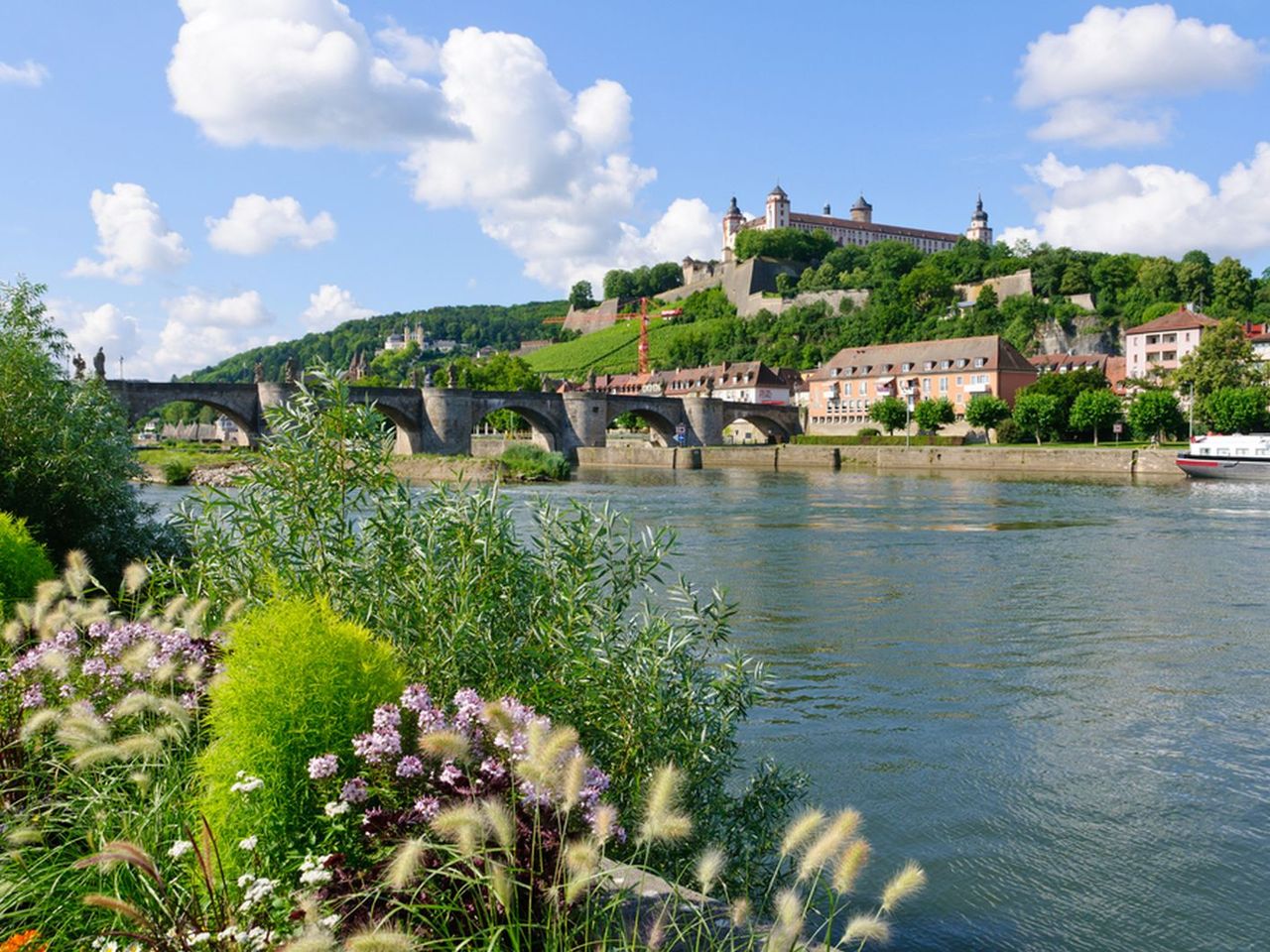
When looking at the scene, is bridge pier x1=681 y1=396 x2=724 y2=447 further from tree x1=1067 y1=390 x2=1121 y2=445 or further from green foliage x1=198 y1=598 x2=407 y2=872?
green foliage x1=198 y1=598 x2=407 y2=872

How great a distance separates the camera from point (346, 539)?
6152 mm

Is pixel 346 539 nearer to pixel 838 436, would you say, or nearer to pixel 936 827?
pixel 936 827

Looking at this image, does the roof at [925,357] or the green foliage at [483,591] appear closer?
the green foliage at [483,591]

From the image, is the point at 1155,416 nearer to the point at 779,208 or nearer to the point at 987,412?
the point at 987,412

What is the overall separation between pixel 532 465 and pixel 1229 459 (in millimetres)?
33766

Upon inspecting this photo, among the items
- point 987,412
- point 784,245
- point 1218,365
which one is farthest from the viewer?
point 784,245

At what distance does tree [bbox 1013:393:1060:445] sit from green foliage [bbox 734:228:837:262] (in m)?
81.2

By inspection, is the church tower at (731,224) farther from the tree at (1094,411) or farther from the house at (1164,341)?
the tree at (1094,411)

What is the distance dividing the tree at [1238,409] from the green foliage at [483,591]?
215 ft

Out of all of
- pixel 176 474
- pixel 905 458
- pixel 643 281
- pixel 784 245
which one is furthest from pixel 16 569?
pixel 643 281

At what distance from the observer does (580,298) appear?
178m

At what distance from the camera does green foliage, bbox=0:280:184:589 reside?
1220cm

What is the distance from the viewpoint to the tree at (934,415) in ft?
262

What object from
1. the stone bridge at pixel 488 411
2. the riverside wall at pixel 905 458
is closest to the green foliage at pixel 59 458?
the stone bridge at pixel 488 411
